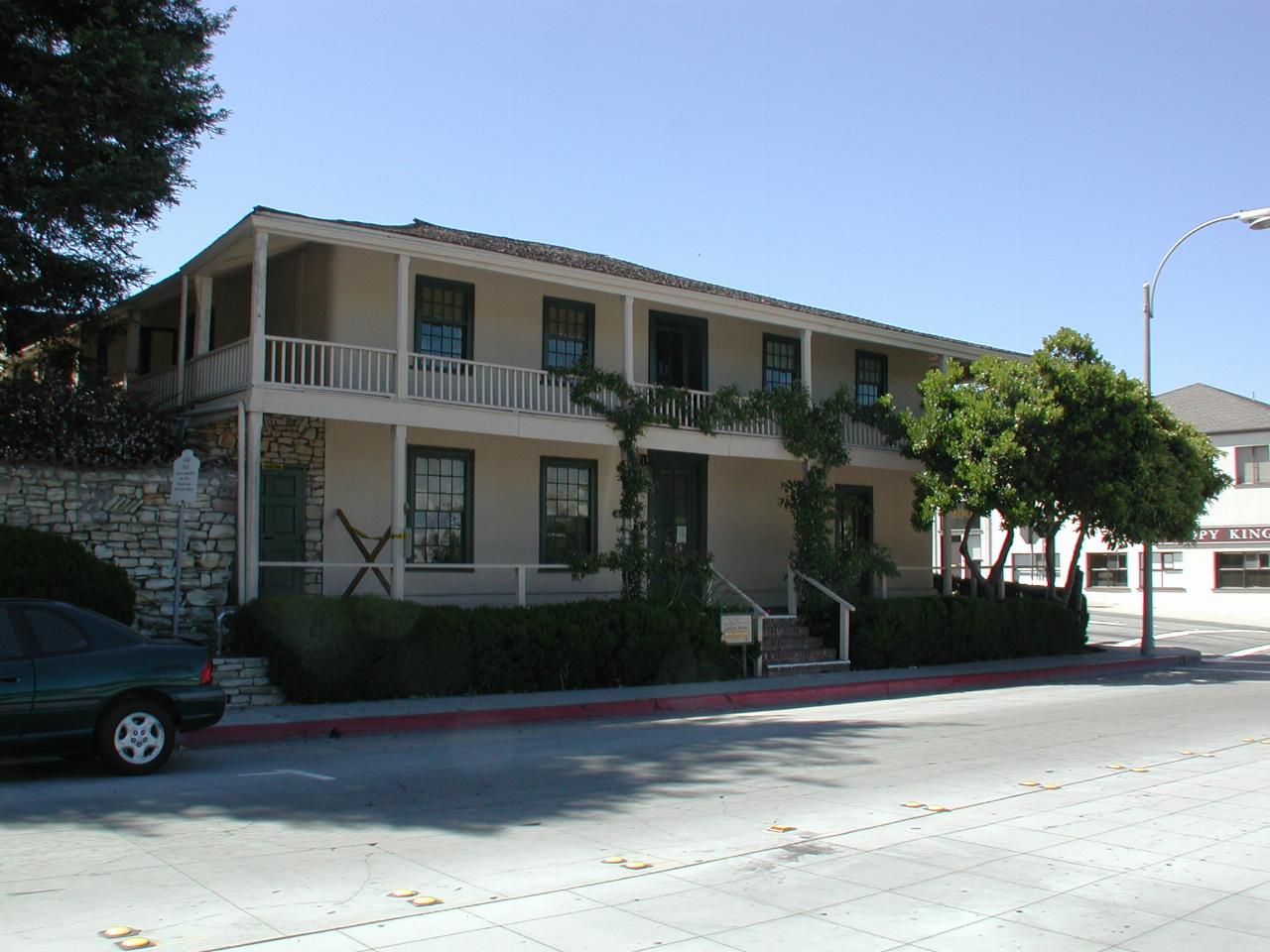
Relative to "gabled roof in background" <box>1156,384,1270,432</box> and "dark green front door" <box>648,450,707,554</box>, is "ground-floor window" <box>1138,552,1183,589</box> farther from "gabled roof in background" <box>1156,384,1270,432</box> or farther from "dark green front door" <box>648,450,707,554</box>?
"dark green front door" <box>648,450,707,554</box>

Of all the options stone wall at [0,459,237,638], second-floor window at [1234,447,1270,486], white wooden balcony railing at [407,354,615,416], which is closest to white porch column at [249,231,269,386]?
stone wall at [0,459,237,638]

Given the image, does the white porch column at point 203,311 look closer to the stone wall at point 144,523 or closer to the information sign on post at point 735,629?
the stone wall at point 144,523

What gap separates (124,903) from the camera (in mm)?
5938

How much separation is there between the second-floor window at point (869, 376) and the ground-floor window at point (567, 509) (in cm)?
752

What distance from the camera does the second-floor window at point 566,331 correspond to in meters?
20.9

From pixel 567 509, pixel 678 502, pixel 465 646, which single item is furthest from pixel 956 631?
pixel 465 646

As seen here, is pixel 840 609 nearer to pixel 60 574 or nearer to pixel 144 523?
pixel 144 523

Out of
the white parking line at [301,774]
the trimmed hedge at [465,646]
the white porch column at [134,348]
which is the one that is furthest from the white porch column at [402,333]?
the white parking line at [301,774]

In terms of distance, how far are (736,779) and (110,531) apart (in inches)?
366

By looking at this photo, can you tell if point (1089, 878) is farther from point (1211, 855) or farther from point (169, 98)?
point (169, 98)

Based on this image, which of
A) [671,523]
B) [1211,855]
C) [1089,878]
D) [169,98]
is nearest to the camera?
[1089,878]

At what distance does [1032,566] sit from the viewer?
49.0 meters

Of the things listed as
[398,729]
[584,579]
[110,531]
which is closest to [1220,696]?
[584,579]

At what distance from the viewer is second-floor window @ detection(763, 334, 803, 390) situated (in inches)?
954
